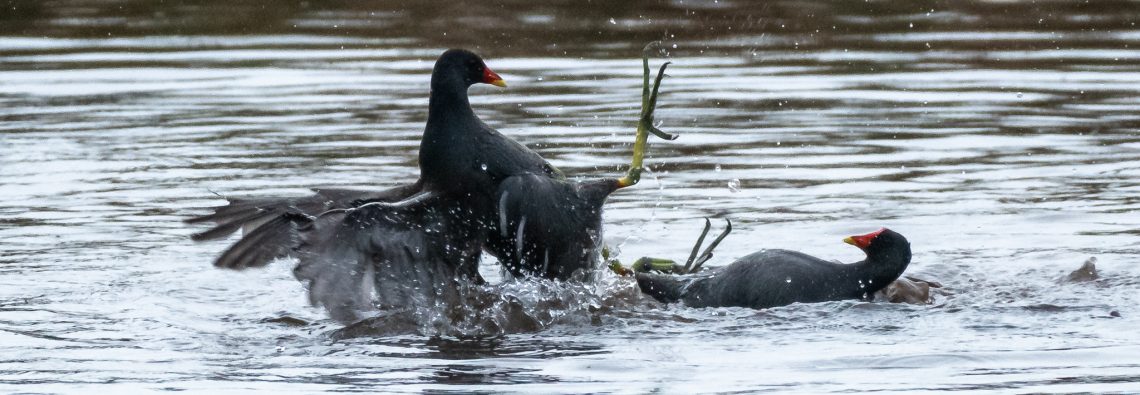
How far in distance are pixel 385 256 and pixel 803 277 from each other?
1.32 m

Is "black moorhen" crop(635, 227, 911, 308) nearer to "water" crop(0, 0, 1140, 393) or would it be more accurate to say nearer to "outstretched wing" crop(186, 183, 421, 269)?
"water" crop(0, 0, 1140, 393)

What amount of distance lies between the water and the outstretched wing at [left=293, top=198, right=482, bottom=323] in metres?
0.16

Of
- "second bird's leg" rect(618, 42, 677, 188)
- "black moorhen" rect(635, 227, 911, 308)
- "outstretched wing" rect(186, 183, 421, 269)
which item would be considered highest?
"second bird's leg" rect(618, 42, 677, 188)

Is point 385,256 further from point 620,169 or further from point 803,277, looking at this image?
point 620,169

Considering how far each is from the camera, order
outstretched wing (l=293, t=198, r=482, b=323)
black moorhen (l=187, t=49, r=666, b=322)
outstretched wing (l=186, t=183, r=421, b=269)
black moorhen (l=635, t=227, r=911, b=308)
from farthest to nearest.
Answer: black moorhen (l=635, t=227, r=911, b=308)
outstretched wing (l=186, t=183, r=421, b=269)
black moorhen (l=187, t=49, r=666, b=322)
outstretched wing (l=293, t=198, r=482, b=323)

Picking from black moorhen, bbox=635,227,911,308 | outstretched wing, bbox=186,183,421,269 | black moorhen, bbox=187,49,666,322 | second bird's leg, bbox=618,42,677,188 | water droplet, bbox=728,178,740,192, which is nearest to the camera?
black moorhen, bbox=187,49,666,322

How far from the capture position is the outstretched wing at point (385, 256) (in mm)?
5402

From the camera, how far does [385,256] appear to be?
5625mm

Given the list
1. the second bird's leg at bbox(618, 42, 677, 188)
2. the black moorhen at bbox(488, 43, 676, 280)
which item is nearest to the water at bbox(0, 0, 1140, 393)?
the black moorhen at bbox(488, 43, 676, 280)

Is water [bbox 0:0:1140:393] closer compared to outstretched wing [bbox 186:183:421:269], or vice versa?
water [bbox 0:0:1140:393]

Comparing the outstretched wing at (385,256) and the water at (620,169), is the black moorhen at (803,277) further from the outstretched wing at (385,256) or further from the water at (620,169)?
the outstretched wing at (385,256)

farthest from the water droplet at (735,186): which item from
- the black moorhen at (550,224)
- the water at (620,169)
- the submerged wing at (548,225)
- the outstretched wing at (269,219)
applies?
the outstretched wing at (269,219)

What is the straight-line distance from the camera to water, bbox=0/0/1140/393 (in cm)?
518

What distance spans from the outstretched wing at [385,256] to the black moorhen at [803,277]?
0.80 metres
